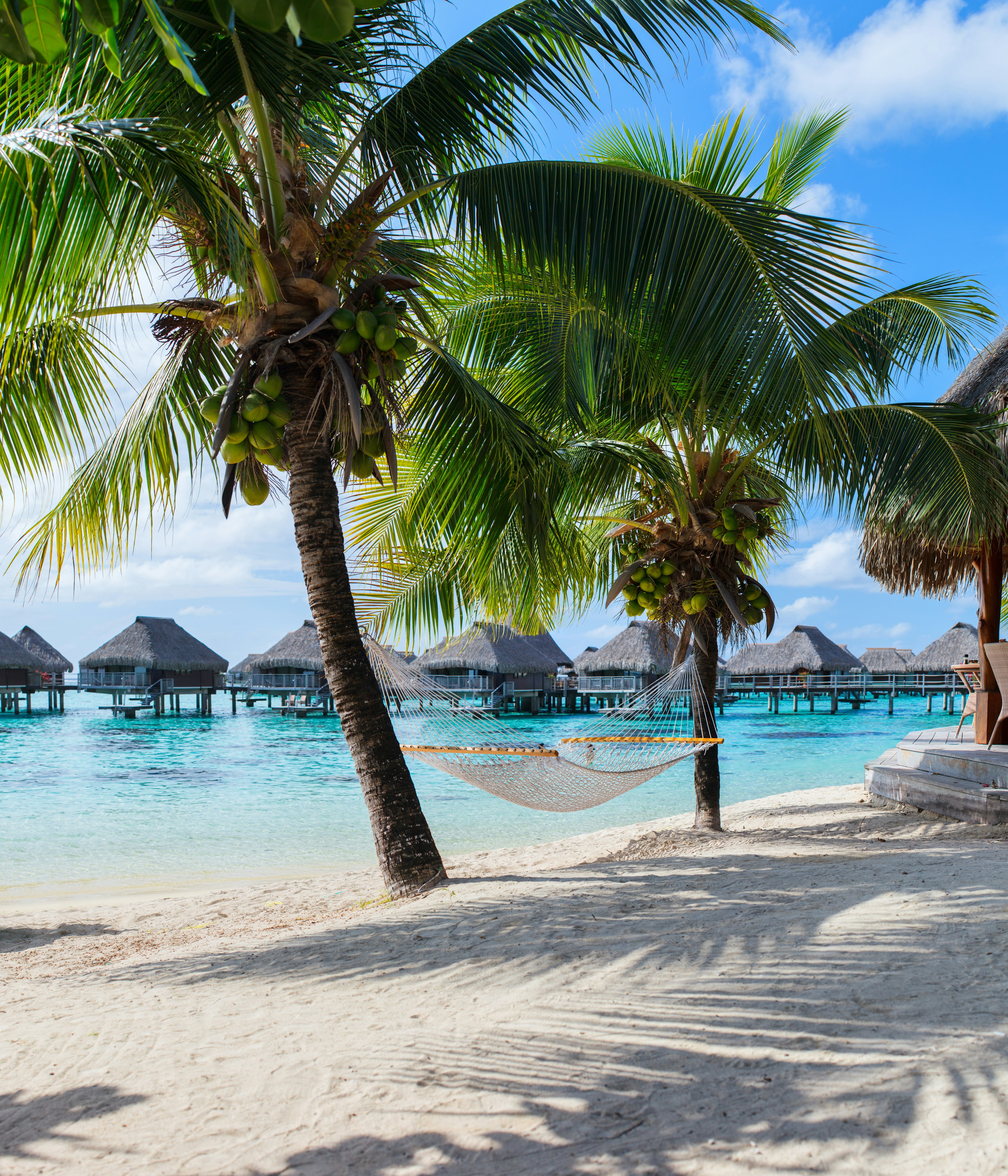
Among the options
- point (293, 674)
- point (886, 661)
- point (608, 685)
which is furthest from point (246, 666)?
point (886, 661)

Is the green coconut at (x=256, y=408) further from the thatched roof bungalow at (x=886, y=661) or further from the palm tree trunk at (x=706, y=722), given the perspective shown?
the thatched roof bungalow at (x=886, y=661)

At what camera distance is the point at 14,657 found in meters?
22.4

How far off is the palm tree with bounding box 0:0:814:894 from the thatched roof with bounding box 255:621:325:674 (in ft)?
65.0

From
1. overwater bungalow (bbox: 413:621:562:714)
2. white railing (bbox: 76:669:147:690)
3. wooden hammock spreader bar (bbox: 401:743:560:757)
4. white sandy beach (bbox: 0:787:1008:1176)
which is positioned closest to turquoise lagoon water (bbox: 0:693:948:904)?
wooden hammock spreader bar (bbox: 401:743:560:757)

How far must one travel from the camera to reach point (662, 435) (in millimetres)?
5500

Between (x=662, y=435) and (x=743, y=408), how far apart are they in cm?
128

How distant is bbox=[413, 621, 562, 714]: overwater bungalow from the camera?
72.2 feet

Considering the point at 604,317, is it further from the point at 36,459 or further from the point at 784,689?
the point at 784,689

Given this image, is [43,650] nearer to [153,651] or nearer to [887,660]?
[153,651]

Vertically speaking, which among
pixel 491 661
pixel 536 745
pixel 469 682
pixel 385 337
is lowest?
pixel 469 682

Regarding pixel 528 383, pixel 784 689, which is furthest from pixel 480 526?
pixel 784 689

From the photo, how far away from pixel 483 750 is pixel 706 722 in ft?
4.96

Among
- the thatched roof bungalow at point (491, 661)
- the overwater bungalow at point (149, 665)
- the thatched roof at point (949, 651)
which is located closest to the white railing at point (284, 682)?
the overwater bungalow at point (149, 665)

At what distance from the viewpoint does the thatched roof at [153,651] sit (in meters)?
23.2
